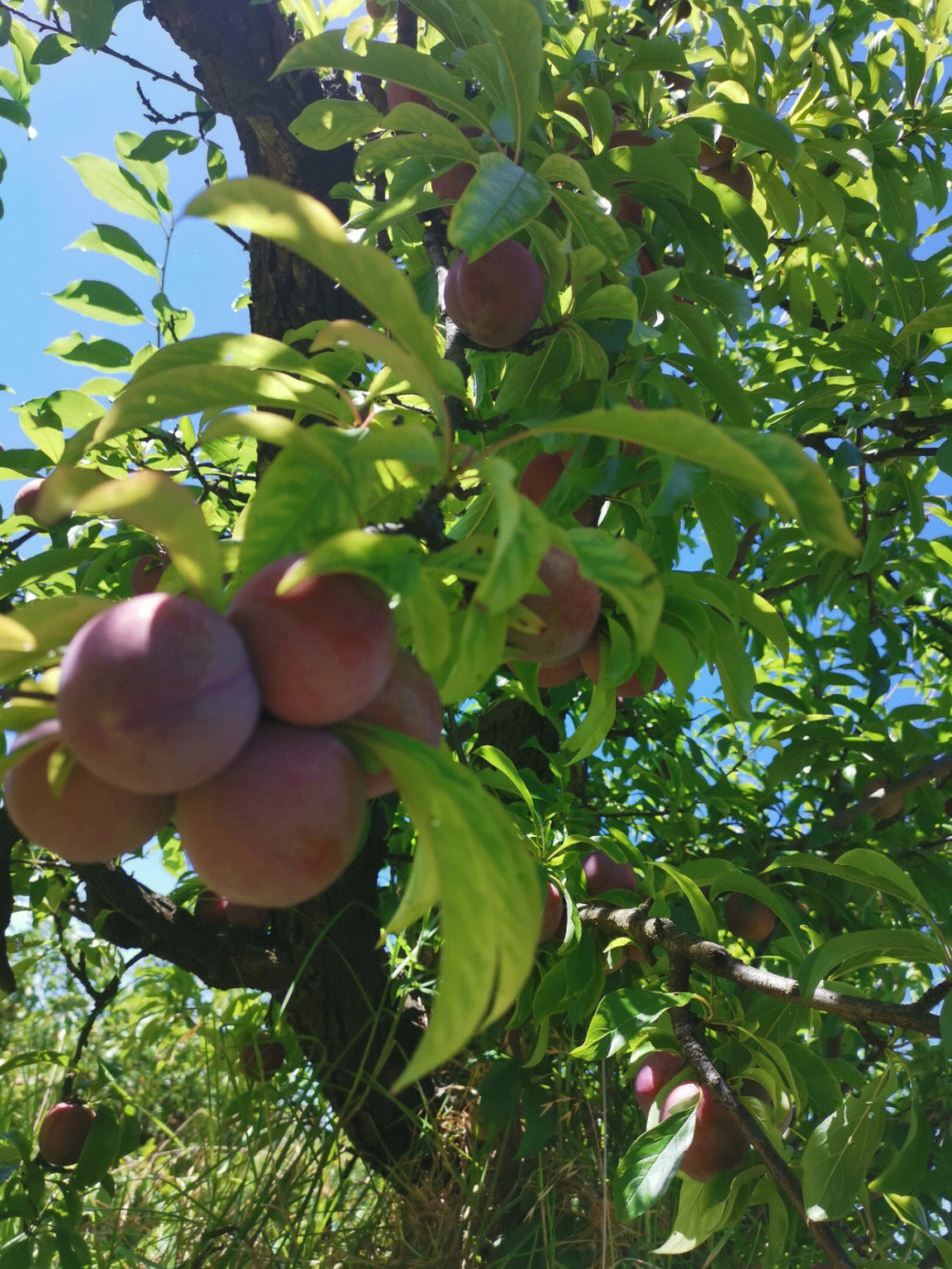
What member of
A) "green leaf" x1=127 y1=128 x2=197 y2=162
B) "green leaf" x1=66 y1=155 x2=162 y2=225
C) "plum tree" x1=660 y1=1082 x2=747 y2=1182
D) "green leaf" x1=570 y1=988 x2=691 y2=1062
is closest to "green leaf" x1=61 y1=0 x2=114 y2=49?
"green leaf" x1=127 y1=128 x2=197 y2=162

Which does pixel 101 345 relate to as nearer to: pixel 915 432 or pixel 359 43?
pixel 359 43

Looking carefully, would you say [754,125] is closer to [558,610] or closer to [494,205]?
[494,205]

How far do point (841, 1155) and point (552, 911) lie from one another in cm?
39

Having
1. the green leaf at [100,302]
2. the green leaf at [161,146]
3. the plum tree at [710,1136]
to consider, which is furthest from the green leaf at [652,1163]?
the green leaf at [161,146]

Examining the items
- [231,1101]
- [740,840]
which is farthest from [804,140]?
[231,1101]

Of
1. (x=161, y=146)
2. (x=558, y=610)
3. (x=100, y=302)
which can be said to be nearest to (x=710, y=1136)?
(x=558, y=610)

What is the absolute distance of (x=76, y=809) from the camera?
0.40 metres

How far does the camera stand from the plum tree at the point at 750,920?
5.20ft

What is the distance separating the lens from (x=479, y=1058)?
1502 mm

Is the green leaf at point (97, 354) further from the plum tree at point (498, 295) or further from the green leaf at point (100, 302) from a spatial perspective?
the plum tree at point (498, 295)

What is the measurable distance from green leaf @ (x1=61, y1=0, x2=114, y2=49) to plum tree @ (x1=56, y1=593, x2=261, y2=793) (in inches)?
44.1

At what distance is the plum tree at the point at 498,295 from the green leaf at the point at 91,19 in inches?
27.8

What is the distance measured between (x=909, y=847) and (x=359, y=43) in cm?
158

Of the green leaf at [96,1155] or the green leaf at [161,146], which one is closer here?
the green leaf at [96,1155]
